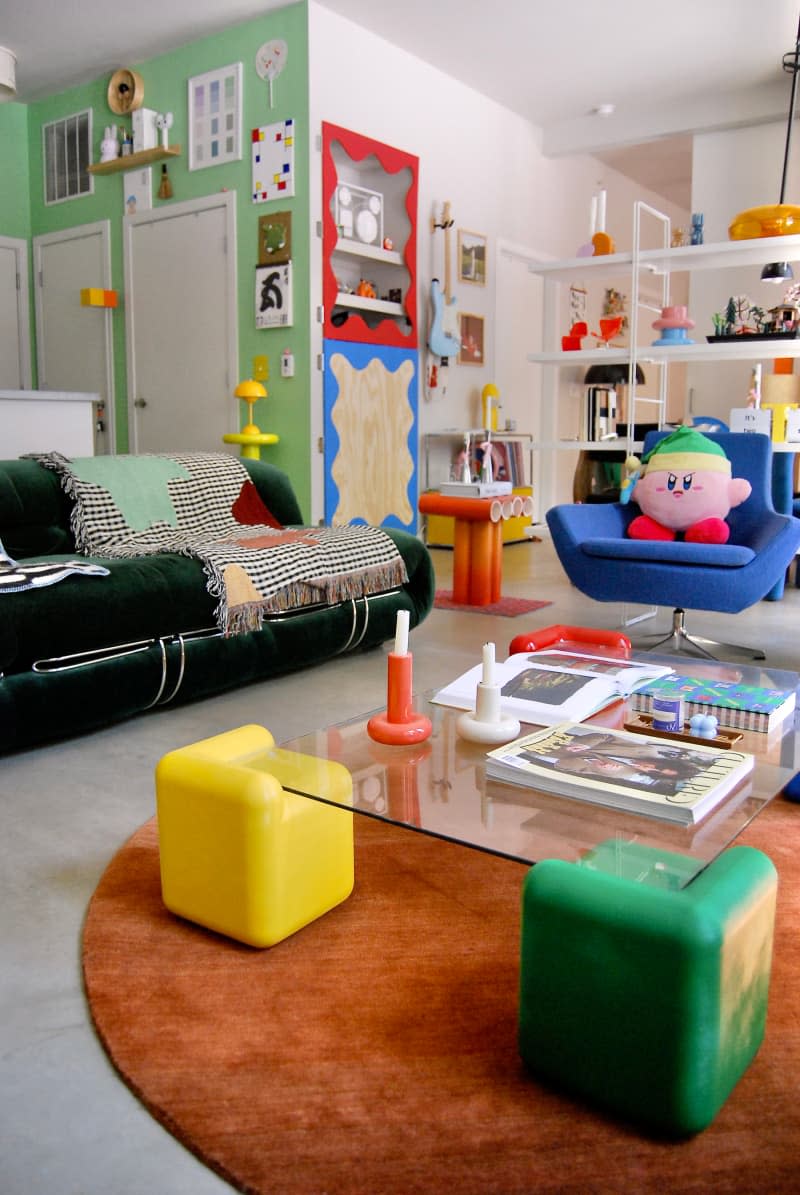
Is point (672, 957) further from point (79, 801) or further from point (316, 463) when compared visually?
point (316, 463)

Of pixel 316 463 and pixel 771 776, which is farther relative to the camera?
pixel 316 463

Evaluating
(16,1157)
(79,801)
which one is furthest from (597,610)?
(16,1157)

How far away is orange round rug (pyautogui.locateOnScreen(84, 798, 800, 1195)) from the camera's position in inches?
43.2

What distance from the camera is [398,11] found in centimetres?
537

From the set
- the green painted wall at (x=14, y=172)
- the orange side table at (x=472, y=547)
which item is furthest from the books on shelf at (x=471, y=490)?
the green painted wall at (x=14, y=172)

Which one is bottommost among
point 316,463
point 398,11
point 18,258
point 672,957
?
point 672,957

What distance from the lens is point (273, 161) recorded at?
17.8ft

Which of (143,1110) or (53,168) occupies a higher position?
(53,168)

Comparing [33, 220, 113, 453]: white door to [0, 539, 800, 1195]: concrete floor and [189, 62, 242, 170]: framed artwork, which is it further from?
[0, 539, 800, 1195]: concrete floor

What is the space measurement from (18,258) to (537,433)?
4051mm

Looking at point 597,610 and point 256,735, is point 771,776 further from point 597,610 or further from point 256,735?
point 597,610

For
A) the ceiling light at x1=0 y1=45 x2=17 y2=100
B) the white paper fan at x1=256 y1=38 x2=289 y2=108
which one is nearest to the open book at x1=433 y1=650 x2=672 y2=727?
the ceiling light at x1=0 y1=45 x2=17 y2=100

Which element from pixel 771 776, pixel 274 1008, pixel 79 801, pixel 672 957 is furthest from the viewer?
pixel 79 801

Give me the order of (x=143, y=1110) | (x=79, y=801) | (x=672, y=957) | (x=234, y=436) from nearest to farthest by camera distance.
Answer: (x=672, y=957) → (x=143, y=1110) → (x=79, y=801) → (x=234, y=436)
